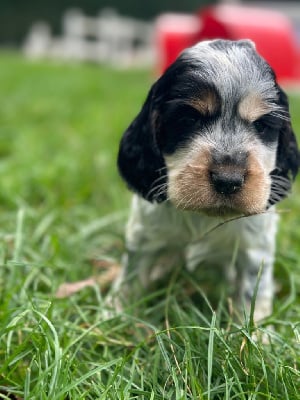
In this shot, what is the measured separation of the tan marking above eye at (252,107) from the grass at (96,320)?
812 mm

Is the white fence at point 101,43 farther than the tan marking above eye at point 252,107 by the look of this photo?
Yes

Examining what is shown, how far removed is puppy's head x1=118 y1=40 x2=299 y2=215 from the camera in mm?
2561

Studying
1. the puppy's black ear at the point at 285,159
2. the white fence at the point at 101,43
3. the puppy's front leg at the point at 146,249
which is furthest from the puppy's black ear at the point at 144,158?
the white fence at the point at 101,43

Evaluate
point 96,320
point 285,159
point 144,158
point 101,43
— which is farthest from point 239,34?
point 101,43

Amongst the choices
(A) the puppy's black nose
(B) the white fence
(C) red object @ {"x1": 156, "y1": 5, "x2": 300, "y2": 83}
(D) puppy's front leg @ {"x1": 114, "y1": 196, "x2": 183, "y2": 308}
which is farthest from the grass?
(B) the white fence

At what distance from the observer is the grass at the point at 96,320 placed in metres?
2.40

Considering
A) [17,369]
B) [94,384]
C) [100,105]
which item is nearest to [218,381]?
[94,384]

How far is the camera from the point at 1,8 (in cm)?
2861

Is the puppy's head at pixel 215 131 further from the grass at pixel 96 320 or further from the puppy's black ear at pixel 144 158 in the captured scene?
the grass at pixel 96 320

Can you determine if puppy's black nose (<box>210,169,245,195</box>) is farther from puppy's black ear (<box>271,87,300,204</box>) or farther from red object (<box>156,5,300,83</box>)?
red object (<box>156,5,300,83</box>)

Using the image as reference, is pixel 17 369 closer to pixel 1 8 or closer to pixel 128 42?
pixel 128 42

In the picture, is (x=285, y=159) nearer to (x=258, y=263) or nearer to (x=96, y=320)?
(x=258, y=263)

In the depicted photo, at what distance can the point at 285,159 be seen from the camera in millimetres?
2990

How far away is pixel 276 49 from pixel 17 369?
28.8ft
